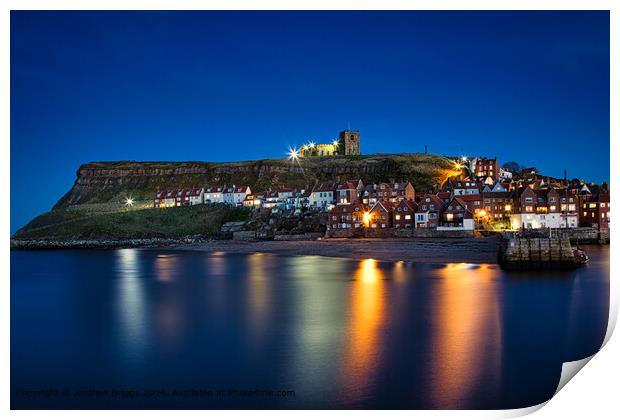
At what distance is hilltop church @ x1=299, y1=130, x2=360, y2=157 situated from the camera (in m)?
57.3

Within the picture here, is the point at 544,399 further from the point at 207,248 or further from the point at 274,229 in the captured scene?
the point at 274,229

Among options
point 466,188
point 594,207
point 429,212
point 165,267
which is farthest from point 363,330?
point 466,188

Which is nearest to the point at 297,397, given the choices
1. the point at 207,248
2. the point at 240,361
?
the point at 240,361

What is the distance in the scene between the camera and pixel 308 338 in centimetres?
835

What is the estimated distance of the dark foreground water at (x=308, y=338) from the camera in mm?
6094

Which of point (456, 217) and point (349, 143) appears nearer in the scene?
point (456, 217)

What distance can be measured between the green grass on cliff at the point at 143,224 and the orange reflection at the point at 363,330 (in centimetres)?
2126

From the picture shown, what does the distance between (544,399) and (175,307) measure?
7.62 metres

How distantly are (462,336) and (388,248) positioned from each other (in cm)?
1339

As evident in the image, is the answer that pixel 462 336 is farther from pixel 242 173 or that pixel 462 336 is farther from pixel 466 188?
pixel 242 173

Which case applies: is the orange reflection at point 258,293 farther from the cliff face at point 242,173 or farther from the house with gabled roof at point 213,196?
the cliff face at point 242,173

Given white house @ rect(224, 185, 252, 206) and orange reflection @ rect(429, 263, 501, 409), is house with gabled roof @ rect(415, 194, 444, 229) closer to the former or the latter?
orange reflection @ rect(429, 263, 501, 409)

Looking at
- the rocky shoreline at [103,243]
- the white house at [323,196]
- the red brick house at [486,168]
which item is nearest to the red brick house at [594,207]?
the red brick house at [486,168]

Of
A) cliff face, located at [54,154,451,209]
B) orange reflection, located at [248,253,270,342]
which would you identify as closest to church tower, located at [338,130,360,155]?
Answer: cliff face, located at [54,154,451,209]
